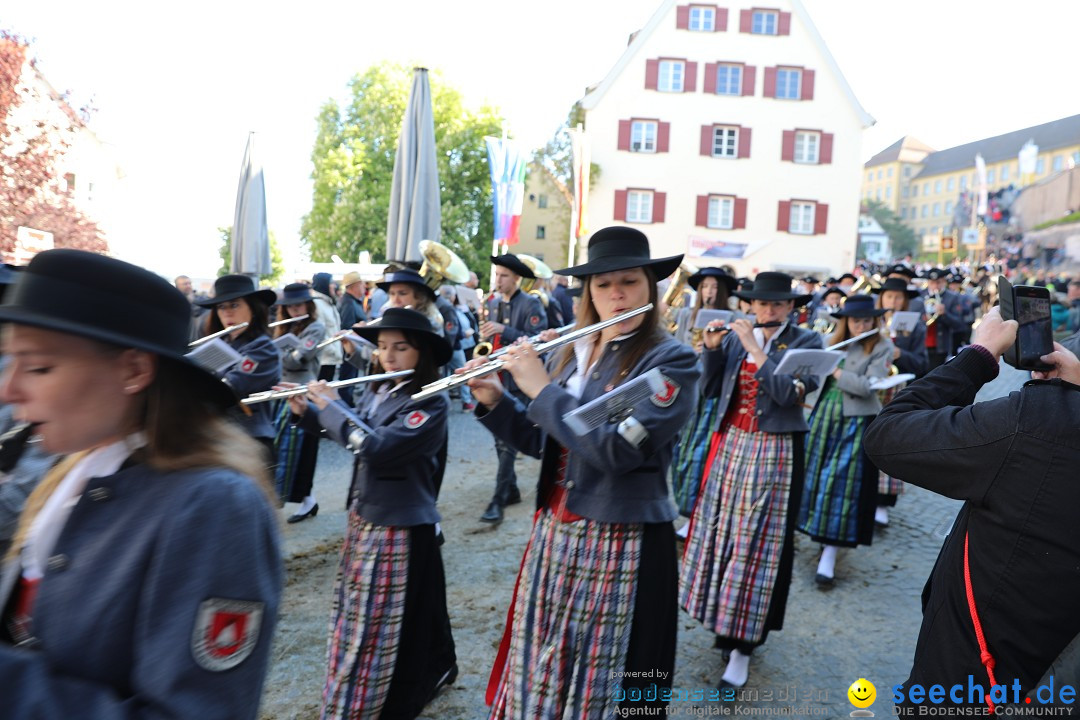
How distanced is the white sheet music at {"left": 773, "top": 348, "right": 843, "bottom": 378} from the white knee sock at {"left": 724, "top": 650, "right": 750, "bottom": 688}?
1.63 metres

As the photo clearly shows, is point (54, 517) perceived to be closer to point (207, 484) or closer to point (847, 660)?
point (207, 484)

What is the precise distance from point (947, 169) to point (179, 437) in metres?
111

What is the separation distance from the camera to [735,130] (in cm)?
3091

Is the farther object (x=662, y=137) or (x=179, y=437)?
(x=662, y=137)

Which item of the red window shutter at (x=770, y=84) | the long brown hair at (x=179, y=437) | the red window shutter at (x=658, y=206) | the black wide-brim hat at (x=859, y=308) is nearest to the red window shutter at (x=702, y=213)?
the red window shutter at (x=658, y=206)

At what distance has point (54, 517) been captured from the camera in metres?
1.47

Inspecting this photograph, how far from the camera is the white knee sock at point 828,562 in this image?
18.7ft

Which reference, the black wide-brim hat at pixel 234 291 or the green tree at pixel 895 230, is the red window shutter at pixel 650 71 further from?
the green tree at pixel 895 230

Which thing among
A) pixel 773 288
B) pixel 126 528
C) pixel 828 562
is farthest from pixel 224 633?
pixel 828 562

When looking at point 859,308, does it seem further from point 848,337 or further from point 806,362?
point 806,362

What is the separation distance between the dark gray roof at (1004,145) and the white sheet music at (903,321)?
83903 mm

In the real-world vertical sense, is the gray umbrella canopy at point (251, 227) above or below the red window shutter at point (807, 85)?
below

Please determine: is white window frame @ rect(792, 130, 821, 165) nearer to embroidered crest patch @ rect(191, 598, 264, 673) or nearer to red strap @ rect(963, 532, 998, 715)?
red strap @ rect(963, 532, 998, 715)

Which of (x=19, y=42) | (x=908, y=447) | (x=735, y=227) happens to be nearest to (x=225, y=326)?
(x=908, y=447)
